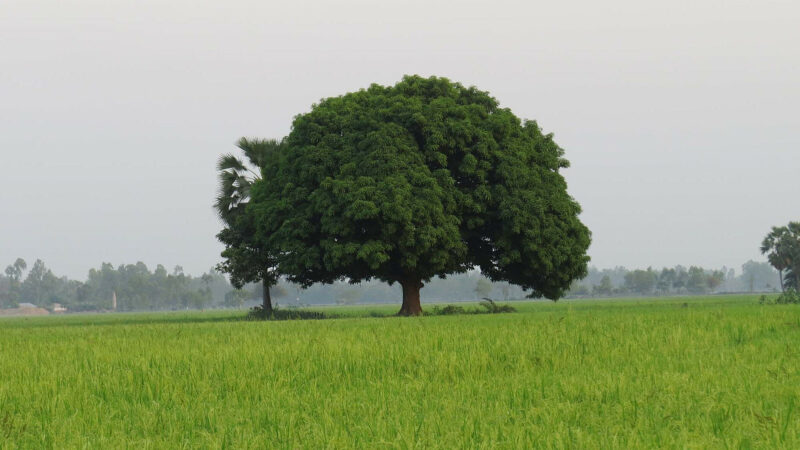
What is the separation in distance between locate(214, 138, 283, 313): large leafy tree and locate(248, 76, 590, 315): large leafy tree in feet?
10.2

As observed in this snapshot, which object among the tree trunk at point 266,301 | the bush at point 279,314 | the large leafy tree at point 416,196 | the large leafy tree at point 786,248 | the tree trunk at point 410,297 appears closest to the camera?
the large leafy tree at point 416,196

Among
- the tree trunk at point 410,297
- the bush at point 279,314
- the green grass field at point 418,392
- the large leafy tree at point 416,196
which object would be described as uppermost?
the large leafy tree at point 416,196

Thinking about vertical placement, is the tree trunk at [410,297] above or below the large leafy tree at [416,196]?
below

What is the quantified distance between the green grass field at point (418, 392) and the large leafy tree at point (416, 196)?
1933 centimetres

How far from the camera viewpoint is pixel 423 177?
36.3m

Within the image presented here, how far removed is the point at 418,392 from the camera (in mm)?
9812

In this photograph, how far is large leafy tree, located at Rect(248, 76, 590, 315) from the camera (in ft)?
117

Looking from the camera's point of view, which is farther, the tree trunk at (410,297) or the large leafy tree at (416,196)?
the tree trunk at (410,297)

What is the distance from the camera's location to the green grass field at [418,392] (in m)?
7.07

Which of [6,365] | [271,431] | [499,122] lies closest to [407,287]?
[499,122]

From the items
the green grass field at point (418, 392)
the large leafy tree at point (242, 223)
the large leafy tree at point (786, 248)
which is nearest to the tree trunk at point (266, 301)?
the large leafy tree at point (242, 223)

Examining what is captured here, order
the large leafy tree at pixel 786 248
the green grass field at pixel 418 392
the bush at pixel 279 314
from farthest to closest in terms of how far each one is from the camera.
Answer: the large leafy tree at pixel 786 248
the bush at pixel 279 314
the green grass field at pixel 418 392

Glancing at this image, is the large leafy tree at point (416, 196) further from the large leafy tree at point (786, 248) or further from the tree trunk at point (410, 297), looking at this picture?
the large leafy tree at point (786, 248)

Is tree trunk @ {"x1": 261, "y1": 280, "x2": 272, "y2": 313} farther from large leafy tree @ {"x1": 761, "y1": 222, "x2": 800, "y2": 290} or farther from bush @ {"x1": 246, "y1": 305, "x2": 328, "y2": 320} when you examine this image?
large leafy tree @ {"x1": 761, "y1": 222, "x2": 800, "y2": 290}
